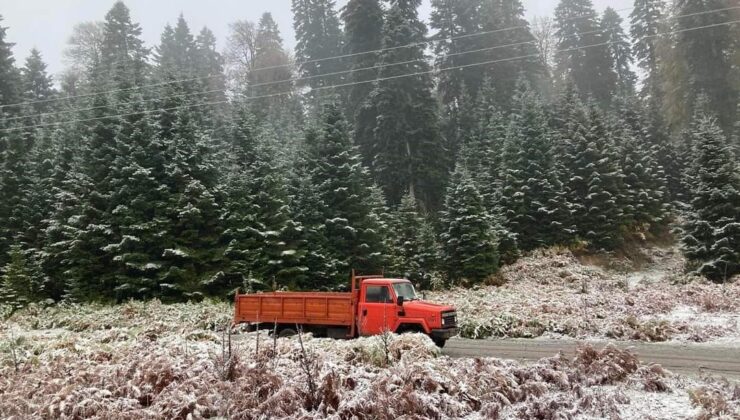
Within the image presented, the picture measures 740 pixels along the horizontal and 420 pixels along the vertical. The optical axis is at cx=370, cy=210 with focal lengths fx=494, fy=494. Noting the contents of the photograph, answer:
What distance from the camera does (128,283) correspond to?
88.6 feet

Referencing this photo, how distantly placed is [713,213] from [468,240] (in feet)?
44.5

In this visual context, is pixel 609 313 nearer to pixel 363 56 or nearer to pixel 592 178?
pixel 592 178

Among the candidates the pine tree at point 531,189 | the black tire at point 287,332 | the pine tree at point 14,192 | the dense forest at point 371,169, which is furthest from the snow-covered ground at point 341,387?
the pine tree at point 14,192

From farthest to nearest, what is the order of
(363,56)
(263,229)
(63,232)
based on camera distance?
1. (363,56)
2. (263,229)
3. (63,232)

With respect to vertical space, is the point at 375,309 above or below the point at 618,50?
below

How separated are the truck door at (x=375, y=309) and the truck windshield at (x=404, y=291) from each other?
0.90 ft

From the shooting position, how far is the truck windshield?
48.5 ft

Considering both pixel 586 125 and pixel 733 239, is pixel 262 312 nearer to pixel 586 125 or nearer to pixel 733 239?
pixel 733 239

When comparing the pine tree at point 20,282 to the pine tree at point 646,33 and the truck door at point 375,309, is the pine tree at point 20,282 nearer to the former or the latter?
the truck door at point 375,309

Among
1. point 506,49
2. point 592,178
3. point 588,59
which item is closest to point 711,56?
point 588,59

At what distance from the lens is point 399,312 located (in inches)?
566

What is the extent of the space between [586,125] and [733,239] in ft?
46.3

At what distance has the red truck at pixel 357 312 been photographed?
46.1 ft

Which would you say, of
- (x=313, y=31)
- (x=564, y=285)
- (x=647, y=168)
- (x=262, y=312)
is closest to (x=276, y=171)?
(x=262, y=312)
